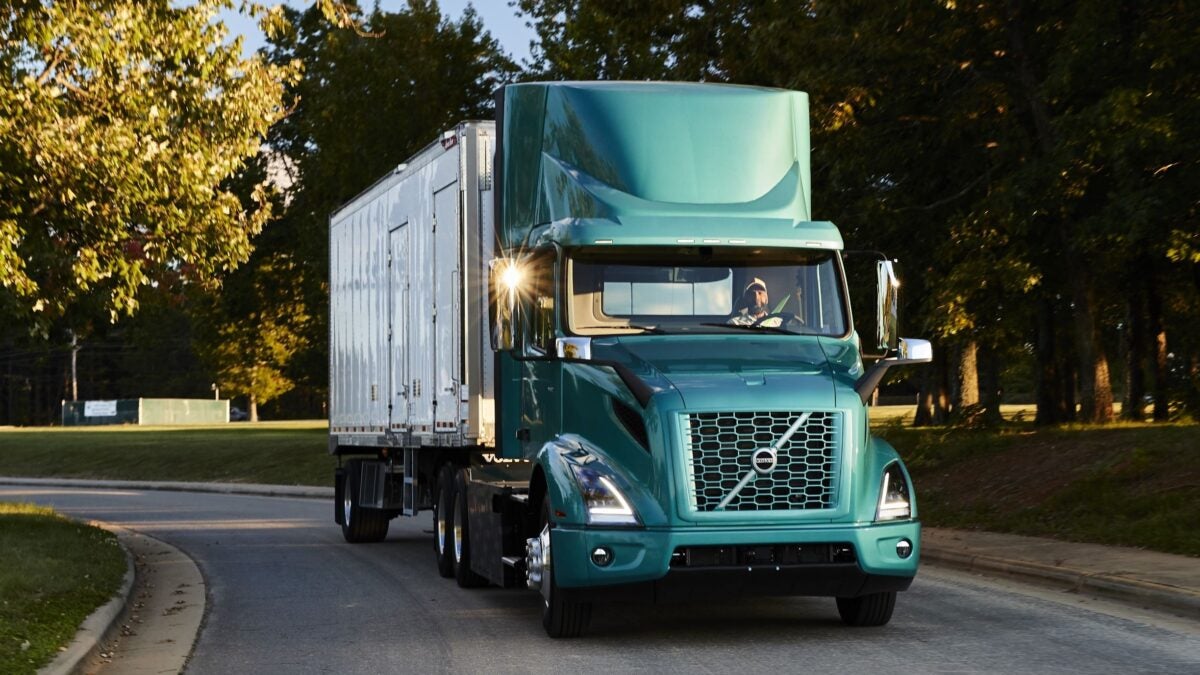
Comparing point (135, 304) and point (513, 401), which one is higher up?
point (135, 304)

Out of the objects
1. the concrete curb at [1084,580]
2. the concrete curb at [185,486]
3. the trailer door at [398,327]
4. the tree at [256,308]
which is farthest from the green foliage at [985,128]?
the tree at [256,308]

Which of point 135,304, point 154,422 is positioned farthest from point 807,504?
point 154,422

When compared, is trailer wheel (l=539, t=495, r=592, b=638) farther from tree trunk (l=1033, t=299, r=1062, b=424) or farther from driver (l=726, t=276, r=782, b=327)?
tree trunk (l=1033, t=299, r=1062, b=424)

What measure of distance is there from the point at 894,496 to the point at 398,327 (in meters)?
8.01

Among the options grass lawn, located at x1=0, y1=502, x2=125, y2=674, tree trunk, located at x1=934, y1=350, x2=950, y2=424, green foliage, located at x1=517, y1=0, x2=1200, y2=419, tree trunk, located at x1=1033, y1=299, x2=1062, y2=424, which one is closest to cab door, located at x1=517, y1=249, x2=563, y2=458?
grass lawn, located at x1=0, y1=502, x2=125, y2=674

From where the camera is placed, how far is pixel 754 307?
1220 cm

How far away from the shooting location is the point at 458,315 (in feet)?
50.4

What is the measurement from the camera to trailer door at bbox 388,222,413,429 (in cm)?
1780

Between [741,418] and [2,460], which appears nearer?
[741,418]

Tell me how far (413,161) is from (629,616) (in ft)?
20.1

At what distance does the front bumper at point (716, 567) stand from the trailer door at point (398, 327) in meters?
6.84

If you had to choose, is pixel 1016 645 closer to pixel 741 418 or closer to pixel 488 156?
pixel 741 418

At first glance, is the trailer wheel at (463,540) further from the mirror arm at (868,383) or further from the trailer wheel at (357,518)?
the trailer wheel at (357,518)

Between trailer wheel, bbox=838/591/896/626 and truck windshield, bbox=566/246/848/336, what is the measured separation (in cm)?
191
